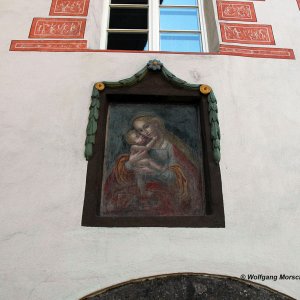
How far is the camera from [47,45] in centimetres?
394

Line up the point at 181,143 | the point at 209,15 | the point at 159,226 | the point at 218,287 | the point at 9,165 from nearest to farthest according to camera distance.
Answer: the point at 218,287 < the point at 159,226 < the point at 9,165 < the point at 181,143 < the point at 209,15

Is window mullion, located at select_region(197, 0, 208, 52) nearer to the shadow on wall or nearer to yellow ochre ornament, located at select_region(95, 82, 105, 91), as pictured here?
yellow ochre ornament, located at select_region(95, 82, 105, 91)

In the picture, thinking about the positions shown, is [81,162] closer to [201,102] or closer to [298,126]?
[201,102]

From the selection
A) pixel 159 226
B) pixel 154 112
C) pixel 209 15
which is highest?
pixel 209 15

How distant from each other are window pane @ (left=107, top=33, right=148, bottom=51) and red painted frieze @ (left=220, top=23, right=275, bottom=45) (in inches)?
33.4

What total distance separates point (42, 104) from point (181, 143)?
1257 mm

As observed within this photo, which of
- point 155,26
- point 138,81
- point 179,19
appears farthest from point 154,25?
point 138,81

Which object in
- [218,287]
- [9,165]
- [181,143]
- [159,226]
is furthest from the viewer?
[181,143]

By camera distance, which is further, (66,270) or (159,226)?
(159,226)

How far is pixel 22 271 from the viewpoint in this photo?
277 centimetres

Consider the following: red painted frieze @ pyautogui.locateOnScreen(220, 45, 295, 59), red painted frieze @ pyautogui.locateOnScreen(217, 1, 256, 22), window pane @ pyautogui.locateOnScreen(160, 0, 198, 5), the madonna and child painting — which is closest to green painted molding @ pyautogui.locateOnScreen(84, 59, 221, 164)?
the madonna and child painting

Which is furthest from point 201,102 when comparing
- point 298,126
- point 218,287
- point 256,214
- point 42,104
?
point 218,287

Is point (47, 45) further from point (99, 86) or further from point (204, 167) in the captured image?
point (204, 167)

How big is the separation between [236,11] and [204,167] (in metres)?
2.02
